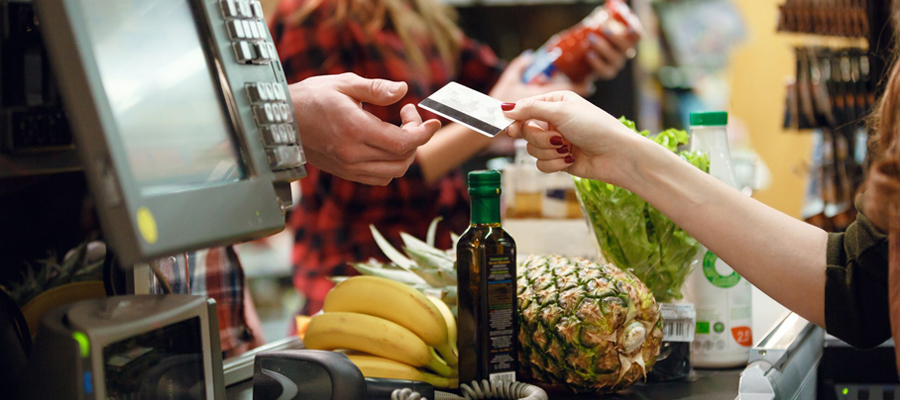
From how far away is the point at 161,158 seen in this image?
66 centimetres

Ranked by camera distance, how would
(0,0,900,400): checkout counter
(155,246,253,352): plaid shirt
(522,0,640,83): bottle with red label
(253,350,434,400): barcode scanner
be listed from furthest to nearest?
(522,0,640,83): bottle with red label, (155,246,253,352): plaid shirt, (253,350,434,400): barcode scanner, (0,0,900,400): checkout counter

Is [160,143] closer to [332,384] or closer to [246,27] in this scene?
[246,27]

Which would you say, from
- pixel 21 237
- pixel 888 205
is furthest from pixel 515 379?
pixel 21 237

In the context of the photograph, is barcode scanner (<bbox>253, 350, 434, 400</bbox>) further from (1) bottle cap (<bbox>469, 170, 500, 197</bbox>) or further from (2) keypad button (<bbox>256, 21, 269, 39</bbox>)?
(2) keypad button (<bbox>256, 21, 269, 39</bbox>)

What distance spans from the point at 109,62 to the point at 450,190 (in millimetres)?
1566

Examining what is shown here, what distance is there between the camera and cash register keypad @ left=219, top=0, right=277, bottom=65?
76cm

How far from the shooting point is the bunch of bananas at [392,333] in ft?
3.43

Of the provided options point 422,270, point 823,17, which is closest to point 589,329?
point 422,270

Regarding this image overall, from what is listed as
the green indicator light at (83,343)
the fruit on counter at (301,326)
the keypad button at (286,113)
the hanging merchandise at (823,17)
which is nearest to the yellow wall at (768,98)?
the hanging merchandise at (823,17)

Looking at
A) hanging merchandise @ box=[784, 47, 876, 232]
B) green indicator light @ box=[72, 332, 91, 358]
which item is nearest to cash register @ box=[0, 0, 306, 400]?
green indicator light @ box=[72, 332, 91, 358]

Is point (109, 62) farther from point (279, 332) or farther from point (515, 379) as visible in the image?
point (279, 332)

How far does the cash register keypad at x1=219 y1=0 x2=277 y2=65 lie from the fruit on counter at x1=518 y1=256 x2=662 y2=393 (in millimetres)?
480

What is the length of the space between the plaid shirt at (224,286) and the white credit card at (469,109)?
70 centimetres

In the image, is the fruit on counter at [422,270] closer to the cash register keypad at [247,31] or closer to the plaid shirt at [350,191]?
the cash register keypad at [247,31]
